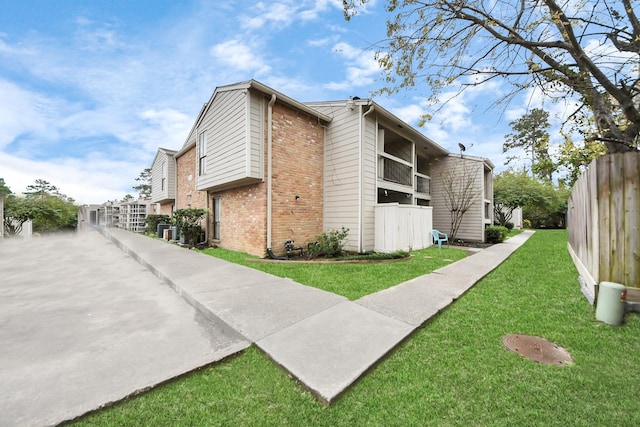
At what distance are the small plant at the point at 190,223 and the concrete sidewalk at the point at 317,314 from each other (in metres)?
4.95

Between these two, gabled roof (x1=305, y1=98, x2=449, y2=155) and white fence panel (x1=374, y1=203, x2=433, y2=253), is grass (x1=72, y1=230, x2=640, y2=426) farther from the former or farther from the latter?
gabled roof (x1=305, y1=98, x2=449, y2=155)

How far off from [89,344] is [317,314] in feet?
8.80

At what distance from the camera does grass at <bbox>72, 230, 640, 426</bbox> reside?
1709mm

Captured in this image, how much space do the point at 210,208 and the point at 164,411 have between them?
10345 mm

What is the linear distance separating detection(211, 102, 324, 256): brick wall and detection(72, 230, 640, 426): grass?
5.89 meters

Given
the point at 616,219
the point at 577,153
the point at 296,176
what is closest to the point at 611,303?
the point at 616,219

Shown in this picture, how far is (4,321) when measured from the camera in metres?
3.36

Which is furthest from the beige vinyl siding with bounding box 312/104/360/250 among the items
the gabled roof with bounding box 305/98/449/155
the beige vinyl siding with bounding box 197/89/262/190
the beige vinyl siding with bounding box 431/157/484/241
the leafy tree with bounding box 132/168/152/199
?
the leafy tree with bounding box 132/168/152/199

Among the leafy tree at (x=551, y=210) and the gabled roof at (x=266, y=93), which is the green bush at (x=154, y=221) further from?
the leafy tree at (x=551, y=210)

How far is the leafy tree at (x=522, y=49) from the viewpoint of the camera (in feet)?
11.8

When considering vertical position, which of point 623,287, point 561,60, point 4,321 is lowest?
point 4,321

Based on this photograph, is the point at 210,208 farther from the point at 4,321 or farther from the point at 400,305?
the point at 400,305

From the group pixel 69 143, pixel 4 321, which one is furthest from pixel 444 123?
pixel 69 143

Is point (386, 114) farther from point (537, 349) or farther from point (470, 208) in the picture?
point (537, 349)
